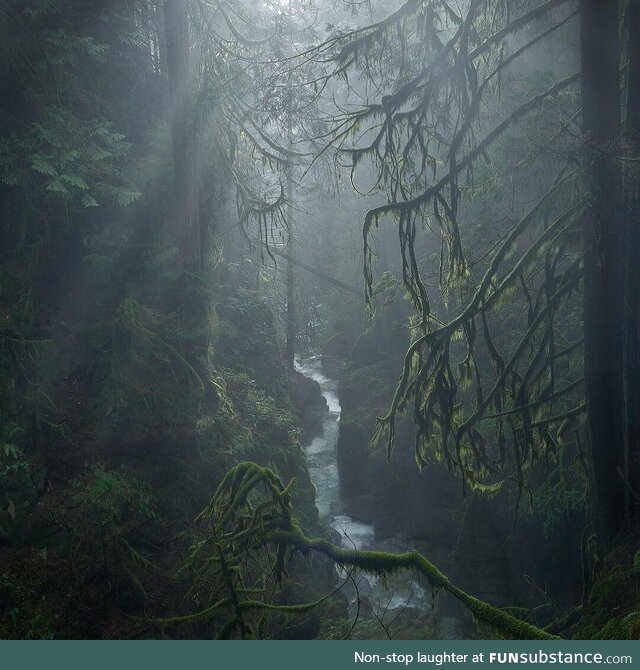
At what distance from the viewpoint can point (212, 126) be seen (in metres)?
9.76

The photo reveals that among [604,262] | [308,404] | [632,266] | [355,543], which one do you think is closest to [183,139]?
[604,262]

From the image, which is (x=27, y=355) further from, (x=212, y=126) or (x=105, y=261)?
(x=212, y=126)

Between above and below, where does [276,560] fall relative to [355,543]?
above

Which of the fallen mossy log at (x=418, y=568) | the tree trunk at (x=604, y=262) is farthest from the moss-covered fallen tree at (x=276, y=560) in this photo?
the tree trunk at (x=604, y=262)

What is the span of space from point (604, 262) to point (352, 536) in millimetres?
11914

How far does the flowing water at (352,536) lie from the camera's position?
39.4 ft

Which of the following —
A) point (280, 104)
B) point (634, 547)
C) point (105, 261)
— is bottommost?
point (634, 547)

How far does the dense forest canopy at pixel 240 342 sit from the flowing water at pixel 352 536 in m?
0.18

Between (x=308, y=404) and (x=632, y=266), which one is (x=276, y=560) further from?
(x=308, y=404)

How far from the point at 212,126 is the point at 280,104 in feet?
7.83

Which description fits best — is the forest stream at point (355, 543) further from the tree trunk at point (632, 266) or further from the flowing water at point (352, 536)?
the tree trunk at point (632, 266)

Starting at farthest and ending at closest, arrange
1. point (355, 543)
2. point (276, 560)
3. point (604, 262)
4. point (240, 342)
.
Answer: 1. point (355, 543)
2. point (240, 342)
3. point (604, 262)
4. point (276, 560)

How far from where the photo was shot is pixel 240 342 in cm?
1509

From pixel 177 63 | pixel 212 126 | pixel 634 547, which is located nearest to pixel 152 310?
pixel 212 126
